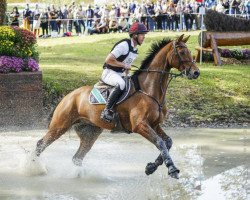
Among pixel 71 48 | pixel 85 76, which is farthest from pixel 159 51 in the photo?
pixel 71 48

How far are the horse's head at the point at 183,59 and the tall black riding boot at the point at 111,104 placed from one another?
1.00 meters

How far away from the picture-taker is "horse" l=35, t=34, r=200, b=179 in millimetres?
11156

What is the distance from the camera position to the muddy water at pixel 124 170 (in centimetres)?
1044

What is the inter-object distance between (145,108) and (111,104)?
0.63 m

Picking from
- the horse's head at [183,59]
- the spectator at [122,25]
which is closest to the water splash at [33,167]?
the horse's head at [183,59]

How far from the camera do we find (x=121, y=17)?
38656 mm

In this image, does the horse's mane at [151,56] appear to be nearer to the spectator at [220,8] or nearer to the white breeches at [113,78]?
the white breeches at [113,78]

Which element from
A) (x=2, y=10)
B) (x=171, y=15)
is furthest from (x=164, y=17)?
(x=2, y=10)

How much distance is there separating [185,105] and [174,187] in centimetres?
834

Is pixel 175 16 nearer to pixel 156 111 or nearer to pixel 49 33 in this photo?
pixel 49 33

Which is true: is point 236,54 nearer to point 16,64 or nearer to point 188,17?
point 188,17

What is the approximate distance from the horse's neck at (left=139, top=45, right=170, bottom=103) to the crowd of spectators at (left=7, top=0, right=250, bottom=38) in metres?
26.2

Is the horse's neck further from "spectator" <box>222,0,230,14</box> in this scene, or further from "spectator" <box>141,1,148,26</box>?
"spectator" <box>222,0,230,14</box>

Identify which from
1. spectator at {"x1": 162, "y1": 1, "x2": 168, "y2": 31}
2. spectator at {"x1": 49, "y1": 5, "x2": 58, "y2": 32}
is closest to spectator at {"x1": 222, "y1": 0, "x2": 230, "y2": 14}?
spectator at {"x1": 162, "y1": 1, "x2": 168, "y2": 31}
